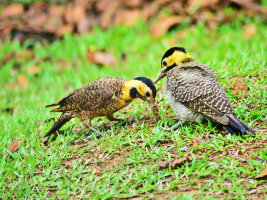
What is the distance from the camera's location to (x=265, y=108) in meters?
4.45

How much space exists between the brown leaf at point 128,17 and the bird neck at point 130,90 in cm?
533

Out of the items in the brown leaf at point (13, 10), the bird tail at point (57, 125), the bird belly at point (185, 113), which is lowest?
the bird tail at point (57, 125)

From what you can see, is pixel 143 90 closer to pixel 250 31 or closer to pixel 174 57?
pixel 174 57

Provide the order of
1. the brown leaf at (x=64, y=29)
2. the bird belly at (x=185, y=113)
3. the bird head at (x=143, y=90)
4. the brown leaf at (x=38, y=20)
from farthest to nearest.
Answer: the brown leaf at (x=38, y=20) → the brown leaf at (x=64, y=29) → the bird head at (x=143, y=90) → the bird belly at (x=185, y=113)

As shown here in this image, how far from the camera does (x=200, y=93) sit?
13.5ft

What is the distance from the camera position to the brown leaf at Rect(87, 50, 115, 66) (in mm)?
8438

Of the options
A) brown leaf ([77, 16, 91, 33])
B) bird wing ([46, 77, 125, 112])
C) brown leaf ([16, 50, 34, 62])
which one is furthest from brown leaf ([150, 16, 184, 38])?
bird wing ([46, 77, 125, 112])

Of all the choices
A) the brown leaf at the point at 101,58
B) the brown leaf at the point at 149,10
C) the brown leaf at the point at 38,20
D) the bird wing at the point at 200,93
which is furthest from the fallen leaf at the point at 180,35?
the brown leaf at the point at 38,20

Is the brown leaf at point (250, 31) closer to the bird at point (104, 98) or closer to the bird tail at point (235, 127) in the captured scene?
the bird at point (104, 98)

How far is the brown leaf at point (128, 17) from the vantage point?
9641mm

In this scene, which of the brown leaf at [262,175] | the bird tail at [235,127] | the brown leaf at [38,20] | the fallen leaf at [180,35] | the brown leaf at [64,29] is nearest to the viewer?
the brown leaf at [262,175]

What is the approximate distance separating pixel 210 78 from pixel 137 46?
4.52m

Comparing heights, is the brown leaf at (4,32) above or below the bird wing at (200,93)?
above

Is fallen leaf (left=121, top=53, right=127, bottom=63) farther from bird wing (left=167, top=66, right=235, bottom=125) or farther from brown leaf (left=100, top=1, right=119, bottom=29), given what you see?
bird wing (left=167, top=66, right=235, bottom=125)
